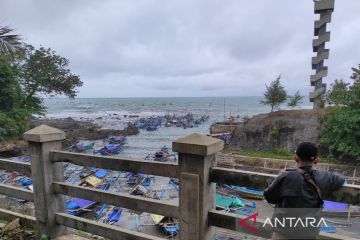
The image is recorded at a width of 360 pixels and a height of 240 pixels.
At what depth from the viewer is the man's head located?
2.17 meters

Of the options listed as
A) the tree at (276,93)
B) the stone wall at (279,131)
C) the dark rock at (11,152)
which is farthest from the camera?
the tree at (276,93)

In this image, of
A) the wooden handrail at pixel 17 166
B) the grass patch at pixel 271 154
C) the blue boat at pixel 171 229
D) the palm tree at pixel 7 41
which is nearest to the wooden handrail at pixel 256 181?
the wooden handrail at pixel 17 166

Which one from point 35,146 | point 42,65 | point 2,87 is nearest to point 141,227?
point 35,146

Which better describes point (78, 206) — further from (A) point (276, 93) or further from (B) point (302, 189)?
(A) point (276, 93)

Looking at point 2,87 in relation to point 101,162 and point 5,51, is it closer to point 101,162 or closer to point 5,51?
point 5,51

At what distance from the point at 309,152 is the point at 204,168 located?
2.93 ft

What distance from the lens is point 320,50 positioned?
35.2 meters

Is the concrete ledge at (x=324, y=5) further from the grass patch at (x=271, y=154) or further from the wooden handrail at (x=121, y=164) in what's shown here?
the wooden handrail at (x=121, y=164)

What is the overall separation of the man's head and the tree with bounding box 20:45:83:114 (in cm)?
3409

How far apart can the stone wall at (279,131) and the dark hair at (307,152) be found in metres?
26.9

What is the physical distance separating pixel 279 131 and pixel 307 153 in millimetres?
28664

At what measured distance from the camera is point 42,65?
3369 centimetres

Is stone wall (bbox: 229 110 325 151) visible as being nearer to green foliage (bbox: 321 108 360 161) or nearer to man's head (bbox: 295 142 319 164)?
green foliage (bbox: 321 108 360 161)

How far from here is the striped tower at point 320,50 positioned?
33938mm
